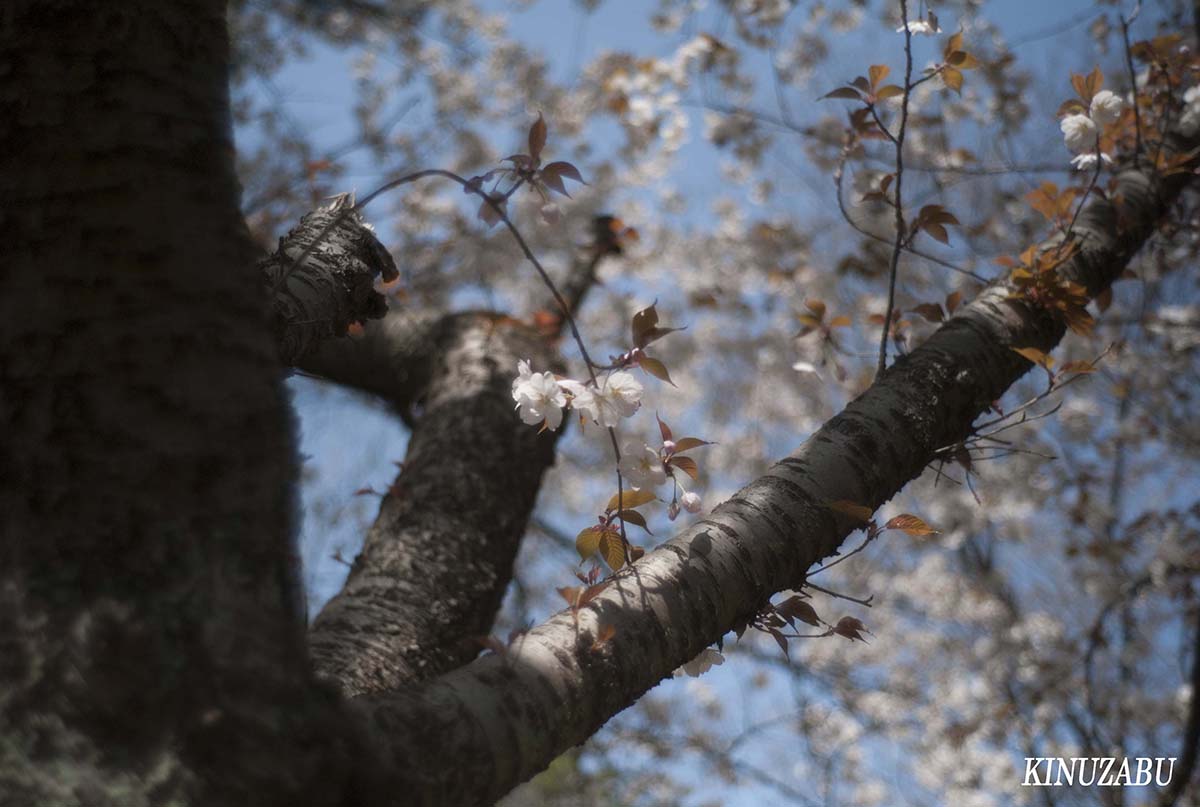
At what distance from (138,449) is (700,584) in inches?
24.4

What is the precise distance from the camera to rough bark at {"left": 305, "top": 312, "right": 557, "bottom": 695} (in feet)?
4.47

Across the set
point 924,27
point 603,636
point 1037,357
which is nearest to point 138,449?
point 603,636

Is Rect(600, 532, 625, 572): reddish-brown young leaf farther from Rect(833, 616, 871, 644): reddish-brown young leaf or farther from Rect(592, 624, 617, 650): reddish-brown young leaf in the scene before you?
Rect(833, 616, 871, 644): reddish-brown young leaf

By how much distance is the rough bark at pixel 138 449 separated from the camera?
60 centimetres

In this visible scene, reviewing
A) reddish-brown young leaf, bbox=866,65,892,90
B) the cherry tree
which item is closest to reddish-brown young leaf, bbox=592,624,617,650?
the cherry tree

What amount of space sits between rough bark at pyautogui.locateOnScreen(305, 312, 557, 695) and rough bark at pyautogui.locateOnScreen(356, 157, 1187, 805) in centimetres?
26

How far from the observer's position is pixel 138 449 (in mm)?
683

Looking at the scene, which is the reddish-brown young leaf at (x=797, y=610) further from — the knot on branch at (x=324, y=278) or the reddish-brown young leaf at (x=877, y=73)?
the reddish-brown young leaf at (x=877, y=73)

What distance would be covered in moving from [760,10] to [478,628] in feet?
10.1

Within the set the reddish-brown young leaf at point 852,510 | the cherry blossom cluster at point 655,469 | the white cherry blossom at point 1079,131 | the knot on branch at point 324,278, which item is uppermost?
the white cherry blossom at point 1079,131

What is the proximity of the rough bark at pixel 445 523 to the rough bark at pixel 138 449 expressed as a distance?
49cm

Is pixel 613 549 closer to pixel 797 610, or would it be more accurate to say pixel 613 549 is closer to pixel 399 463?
pixel 797 610

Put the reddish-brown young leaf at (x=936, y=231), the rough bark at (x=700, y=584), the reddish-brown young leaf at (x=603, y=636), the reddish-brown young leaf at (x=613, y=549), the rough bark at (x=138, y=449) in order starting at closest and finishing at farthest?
the rough bark at (x=138, y=449) < the rough bark at (x=700, y=584) < the reddish-brown young leaf at (x=603, y=636) < the reddish-brown young leaf at (x=613, y=549) < the reddish-brown young leaf at (x=936, y=231)

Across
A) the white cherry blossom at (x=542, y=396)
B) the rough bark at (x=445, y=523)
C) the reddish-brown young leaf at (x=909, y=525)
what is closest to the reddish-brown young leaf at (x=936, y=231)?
the reddish-brown young leaf at (x=909, y=525)
